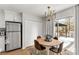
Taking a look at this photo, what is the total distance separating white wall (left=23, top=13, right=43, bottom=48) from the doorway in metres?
0.10

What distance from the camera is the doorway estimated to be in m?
1.71

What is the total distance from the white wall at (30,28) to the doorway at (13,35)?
4.0 inches

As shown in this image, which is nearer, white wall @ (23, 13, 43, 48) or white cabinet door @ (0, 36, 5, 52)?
white cabinet door @ (0, 36, 5, 52)

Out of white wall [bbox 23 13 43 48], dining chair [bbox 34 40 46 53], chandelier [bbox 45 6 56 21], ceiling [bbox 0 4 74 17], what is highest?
ceiling [bbox 0 4 74 17]

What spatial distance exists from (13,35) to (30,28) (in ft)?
1.23

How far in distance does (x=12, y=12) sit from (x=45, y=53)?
1.03 meters

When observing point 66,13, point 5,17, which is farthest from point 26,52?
point 66,13

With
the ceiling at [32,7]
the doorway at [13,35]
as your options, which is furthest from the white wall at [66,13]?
the doorway at [13,35]

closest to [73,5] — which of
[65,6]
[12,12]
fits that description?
[65,6]

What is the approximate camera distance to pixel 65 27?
5.66 ft

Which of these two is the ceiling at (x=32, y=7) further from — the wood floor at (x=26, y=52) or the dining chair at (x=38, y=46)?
the wood floor at (x=26, y=52)

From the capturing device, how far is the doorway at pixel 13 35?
171cm

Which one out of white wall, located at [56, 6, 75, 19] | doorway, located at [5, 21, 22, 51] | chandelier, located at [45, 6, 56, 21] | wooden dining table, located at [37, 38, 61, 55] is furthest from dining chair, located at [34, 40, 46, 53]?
white wall, located at [56, 6, 75, 19]

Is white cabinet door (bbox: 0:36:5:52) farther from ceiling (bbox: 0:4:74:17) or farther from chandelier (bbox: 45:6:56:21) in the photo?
chandelier (bbox: 45:6:56:21)
